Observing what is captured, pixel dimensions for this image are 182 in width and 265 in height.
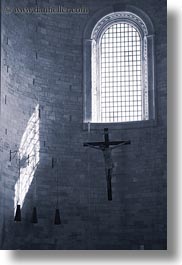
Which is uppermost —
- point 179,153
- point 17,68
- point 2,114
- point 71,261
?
point 17,68

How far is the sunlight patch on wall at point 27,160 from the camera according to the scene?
8750 millimetres

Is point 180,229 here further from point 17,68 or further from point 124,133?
point 17,68

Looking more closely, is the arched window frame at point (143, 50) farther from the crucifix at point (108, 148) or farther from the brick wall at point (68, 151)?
the crucifix at point (108, 148)

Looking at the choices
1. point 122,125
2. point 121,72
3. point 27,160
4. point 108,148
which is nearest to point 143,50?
point 121,72

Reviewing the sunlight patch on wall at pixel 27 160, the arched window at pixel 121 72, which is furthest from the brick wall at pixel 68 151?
the arched window at pixel 121 72

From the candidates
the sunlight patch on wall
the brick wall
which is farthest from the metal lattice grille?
the sunlight patch on wall

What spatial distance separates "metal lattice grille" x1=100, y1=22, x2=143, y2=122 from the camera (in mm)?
9070

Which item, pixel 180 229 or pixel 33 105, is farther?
pixel 33 105

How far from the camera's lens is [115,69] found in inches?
363

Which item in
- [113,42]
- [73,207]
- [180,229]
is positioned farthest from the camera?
[113,42]

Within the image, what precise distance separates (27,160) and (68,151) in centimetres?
57

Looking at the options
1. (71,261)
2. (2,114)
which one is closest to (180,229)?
(71,261)

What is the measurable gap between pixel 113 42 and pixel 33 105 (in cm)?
145

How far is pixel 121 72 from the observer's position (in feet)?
30.2
